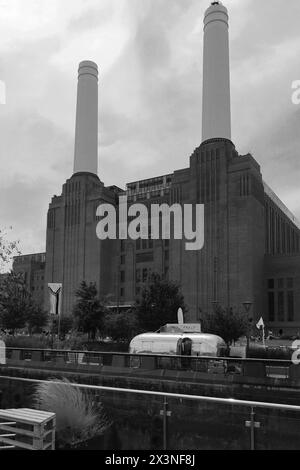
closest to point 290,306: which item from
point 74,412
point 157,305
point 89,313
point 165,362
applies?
point 157,305

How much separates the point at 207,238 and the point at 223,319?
35.7 meters

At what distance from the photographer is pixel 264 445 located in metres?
6.43

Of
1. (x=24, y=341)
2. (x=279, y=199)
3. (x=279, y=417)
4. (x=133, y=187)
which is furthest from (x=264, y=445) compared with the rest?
(x=279, y=199)

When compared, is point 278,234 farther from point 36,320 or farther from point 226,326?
point 226,326

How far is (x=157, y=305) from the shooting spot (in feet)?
177

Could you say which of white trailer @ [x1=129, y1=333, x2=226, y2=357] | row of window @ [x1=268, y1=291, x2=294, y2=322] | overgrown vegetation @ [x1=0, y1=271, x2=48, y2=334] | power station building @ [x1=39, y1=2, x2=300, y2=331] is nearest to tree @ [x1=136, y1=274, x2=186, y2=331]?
overgrown vegetation @ [x1=0, y1=271, x2=48, y2=334]

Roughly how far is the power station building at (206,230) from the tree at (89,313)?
1883cm

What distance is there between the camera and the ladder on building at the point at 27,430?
6699 mm

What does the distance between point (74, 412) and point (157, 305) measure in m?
46.4

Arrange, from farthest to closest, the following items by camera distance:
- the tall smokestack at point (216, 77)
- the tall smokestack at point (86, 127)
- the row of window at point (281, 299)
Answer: the tall smokestack at point (86, 127) → the tall smokestack at point (216, 77) → the row of window at point (281, 299)

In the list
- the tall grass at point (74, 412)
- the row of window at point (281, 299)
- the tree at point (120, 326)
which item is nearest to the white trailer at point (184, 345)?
the tall grass at point (74, 412)

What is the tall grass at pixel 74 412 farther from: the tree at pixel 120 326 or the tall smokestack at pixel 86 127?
the tall smokestack at pixel 86 127

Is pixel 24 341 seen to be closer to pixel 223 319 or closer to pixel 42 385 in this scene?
pixel 223 319

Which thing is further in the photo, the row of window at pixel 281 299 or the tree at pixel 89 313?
the row of window at pixel 281 299
